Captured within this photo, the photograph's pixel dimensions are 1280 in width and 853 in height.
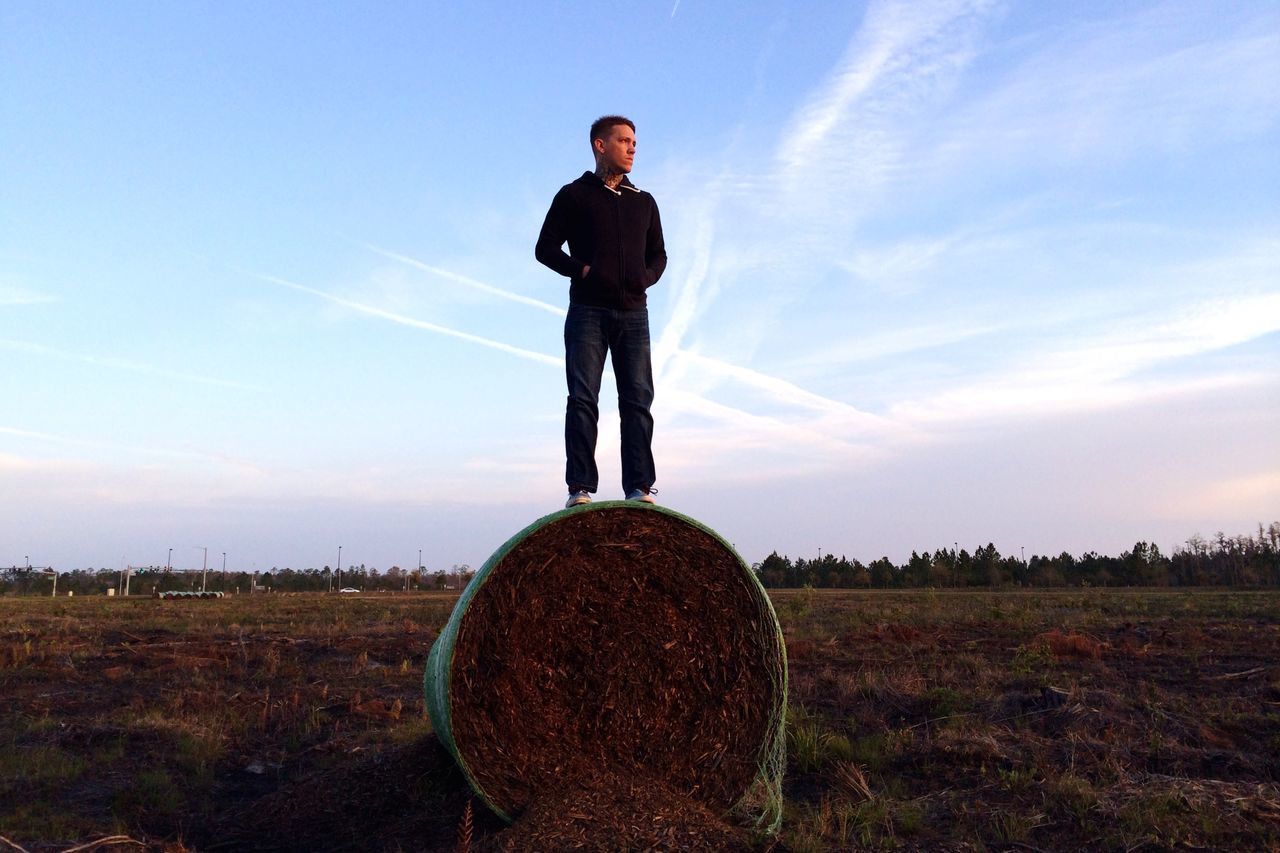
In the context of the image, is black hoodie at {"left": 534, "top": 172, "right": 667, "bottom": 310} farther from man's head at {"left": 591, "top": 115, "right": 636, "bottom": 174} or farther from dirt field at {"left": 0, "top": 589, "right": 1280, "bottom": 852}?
dirt field at {"left": 0, "top": 589, "right": 1280, "bottom": 852}

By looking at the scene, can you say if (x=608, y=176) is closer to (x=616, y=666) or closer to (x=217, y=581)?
(x=616, y=666)

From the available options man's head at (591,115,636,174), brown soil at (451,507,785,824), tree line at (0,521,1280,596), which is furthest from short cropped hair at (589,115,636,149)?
tree line at (0,521,1280,596)

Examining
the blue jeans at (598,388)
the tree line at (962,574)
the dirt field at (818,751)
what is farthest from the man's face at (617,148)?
the tree line at (962,574)

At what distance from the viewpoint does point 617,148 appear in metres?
5.11

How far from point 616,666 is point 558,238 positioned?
2.33 meters

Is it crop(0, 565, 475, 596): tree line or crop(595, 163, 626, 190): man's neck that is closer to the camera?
crop(595, 163, 626, 190): man's neck

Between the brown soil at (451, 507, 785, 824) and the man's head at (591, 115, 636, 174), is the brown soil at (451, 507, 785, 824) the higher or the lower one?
the lower one

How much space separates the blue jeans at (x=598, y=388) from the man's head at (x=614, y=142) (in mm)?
825

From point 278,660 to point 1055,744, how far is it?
8.25 m

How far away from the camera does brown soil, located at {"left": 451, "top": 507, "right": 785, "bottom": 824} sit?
14.1 feet

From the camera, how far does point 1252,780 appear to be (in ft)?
16.7

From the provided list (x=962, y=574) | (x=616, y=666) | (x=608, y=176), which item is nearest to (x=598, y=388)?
(x=608, y=176)

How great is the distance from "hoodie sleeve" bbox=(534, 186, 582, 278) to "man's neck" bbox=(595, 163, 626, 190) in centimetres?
22

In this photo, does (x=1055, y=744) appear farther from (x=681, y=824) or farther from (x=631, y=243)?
(x=631, y=243)
